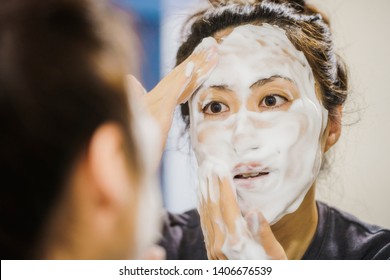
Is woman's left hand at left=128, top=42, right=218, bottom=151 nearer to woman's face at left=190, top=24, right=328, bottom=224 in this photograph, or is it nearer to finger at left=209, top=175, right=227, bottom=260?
Answer: woman's face at left=190, top=24, right=328, bottom=224

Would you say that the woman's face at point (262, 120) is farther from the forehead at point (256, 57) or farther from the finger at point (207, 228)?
the finger at point (207, 228)

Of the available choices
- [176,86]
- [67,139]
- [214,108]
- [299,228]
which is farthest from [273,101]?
[67,139]

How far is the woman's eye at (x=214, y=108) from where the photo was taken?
4.64 feet

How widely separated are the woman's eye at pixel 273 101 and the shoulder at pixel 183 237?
38 centimetres

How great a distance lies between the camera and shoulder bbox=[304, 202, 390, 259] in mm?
1454

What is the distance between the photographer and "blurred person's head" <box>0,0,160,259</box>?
2.27ft

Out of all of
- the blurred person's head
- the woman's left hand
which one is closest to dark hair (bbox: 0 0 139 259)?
the blurred person's head

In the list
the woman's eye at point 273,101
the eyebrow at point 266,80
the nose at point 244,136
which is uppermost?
the eyebrow at point 266,80

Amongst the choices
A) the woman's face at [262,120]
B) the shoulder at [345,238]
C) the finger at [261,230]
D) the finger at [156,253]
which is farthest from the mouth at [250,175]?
the finger at [156,253]

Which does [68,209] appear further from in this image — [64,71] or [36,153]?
[64,71]

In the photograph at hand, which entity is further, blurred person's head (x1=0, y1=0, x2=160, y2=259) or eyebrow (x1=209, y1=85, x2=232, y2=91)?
eyebrow (x1=209, y1=85, x2=232, y2=91)

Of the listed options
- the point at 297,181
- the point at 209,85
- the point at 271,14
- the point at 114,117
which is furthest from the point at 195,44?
the point at 114,117

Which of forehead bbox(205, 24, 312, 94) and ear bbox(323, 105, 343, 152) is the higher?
forehead bbox(205, 24, 312, 94)

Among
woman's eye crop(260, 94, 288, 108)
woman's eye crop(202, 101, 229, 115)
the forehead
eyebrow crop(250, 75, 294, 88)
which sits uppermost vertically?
the forehead
